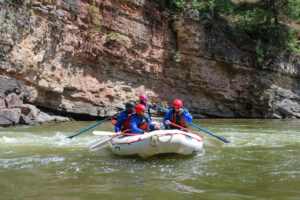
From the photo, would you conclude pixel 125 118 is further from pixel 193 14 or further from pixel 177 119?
pixel 193 14

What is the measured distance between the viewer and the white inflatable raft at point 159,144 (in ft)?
14.9

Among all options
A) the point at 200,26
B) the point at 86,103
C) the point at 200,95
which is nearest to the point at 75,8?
the point at 86,103

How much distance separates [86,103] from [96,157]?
877 centimetres

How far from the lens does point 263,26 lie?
18562 mm

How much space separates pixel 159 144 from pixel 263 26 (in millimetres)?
17067

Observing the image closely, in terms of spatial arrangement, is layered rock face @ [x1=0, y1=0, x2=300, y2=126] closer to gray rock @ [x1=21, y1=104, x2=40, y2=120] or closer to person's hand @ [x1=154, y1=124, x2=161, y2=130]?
gray rock @ [x1=21, y1=104, x2=40, y2=120]

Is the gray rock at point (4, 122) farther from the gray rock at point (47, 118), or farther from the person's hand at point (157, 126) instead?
the person's hand at point (157, 126)

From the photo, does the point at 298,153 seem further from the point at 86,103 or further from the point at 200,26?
the point at 200,26

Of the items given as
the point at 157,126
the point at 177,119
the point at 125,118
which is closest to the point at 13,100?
the point at 125,118

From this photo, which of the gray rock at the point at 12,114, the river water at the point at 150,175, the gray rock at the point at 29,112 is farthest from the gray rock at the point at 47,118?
the river water at the point at 150,175

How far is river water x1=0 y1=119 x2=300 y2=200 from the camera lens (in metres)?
2.70

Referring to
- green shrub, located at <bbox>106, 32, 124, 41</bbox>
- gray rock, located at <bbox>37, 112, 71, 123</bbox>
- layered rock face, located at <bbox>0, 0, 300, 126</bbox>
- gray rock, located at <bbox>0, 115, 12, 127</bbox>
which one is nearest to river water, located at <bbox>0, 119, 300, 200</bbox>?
gray rock, located at <bbox>0, 115, 12, 127</bbox>

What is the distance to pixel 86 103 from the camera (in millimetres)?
13320

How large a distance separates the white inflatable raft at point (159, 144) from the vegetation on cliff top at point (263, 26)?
46.9 feet
